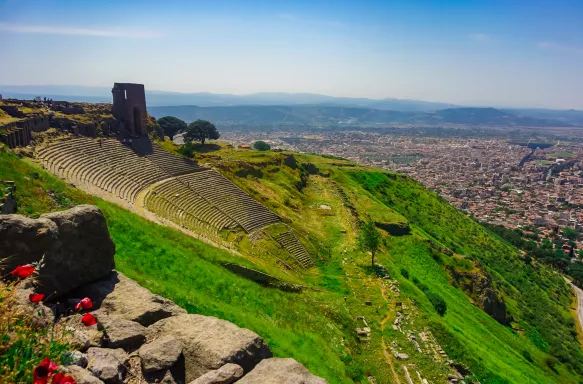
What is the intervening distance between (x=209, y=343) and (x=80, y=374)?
2423 millimetres

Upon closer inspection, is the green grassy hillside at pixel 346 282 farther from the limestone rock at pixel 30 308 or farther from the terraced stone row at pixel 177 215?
the limestone rock at pixel 30 308

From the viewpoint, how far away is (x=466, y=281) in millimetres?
42844

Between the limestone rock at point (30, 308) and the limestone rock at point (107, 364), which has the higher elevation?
the limestone rock at point (30, 308)

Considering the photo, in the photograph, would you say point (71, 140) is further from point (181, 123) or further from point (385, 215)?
point (181, 123)

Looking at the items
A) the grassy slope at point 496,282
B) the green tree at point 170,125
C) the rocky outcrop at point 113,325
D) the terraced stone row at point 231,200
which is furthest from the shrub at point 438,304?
the green tree at point 170,125

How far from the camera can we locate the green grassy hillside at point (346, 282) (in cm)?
1580

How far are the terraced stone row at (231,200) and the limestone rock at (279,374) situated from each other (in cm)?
2710

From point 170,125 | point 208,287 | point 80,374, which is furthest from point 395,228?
point 170,125

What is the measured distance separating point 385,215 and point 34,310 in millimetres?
46379

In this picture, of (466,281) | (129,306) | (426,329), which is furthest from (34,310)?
(466,281)

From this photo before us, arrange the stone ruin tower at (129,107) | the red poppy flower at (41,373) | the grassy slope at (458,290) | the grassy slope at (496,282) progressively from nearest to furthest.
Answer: the red poppy flower at (41,373) → the grassy slope at (458,290) → the grassy slope at (496,282) → the stone ruin tower at (129,107)

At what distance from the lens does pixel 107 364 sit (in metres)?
6.06

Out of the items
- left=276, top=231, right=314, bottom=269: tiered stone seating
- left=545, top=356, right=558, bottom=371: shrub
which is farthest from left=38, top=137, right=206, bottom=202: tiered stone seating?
left=545, top=356, right=558, bottom=371: shrub

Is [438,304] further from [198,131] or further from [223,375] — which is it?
[198,131]
